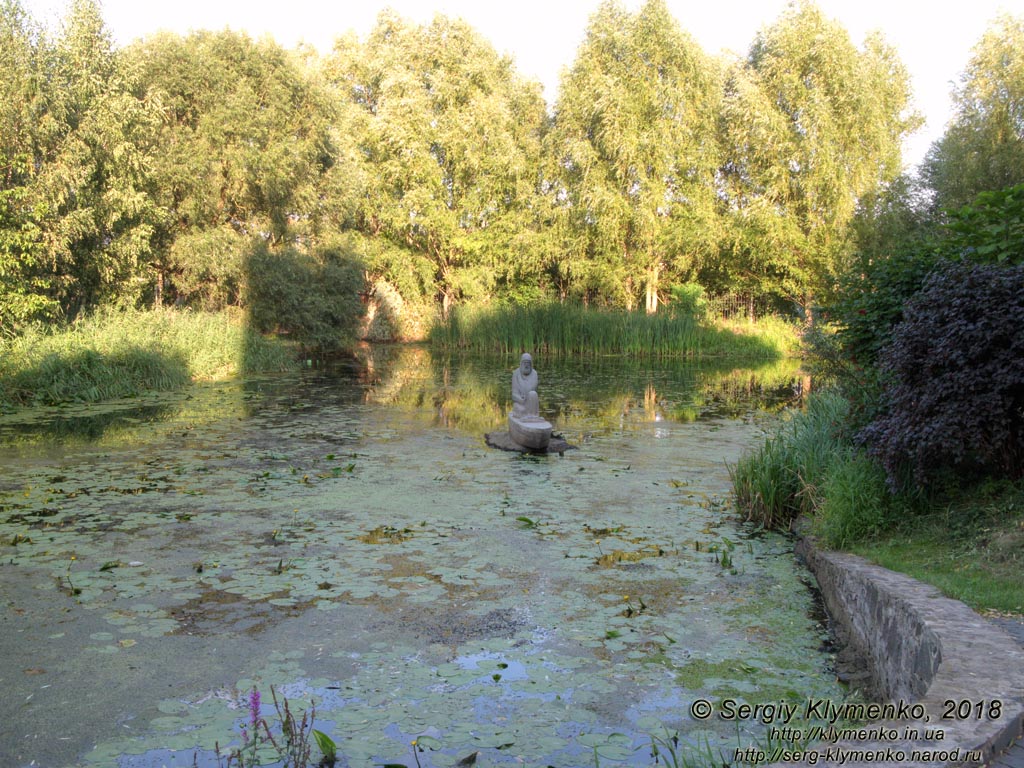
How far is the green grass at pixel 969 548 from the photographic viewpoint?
4707 mm

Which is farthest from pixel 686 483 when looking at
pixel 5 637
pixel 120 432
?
pixel 120 432

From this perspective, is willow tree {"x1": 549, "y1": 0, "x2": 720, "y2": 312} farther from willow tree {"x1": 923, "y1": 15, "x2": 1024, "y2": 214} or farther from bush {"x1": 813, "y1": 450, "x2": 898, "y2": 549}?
bush {"x1": 813, "y1": 450, "x2": 898, "y2": 549}

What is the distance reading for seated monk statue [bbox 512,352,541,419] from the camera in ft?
39.7

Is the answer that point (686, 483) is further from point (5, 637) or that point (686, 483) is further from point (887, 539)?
point (5, 637)

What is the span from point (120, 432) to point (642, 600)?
9.40 m

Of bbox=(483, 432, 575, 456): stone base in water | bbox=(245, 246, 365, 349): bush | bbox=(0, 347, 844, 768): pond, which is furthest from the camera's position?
bbox=(245, 246, 365, 349): bush

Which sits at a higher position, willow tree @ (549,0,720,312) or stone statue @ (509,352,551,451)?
willow tree @ (549,0,720,312)

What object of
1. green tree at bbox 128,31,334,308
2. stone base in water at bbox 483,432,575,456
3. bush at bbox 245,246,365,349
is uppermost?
green tree at bbox 128,31,334,308

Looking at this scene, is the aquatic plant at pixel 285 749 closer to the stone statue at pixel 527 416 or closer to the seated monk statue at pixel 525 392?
the stone statue at pixel 527 416

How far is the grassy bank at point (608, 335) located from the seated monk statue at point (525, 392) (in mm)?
16975

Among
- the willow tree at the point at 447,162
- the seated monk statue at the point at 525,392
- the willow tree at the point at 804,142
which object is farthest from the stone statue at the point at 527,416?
the willow tree at the point at 447,162

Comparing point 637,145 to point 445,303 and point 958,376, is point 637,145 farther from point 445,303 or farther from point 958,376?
point 958,376

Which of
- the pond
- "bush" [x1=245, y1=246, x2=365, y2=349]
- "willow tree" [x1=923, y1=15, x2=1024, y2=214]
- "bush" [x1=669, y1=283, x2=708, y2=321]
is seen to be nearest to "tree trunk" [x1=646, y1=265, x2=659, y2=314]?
"bush" [x1=669, y1=283, x2=708, y2=321]

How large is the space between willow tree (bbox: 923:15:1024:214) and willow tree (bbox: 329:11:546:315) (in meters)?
16.1
